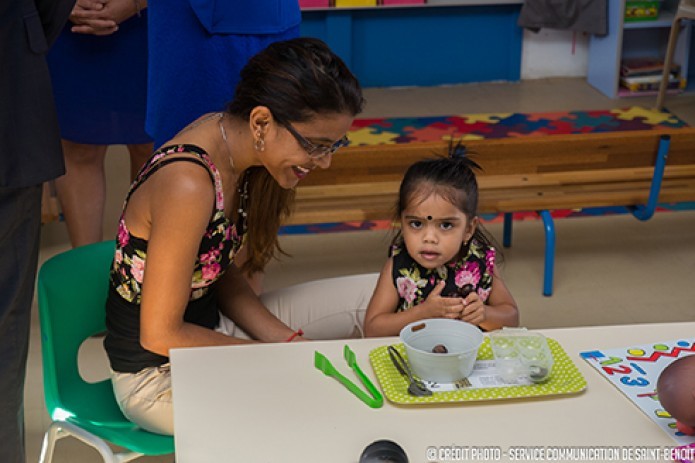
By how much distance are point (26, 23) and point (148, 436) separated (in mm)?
808

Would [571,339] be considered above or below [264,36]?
below

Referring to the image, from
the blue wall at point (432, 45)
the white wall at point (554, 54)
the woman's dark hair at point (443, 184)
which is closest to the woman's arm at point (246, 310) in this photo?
the woman's dark hair at point (443, 184)

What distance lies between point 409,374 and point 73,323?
0.77 metres

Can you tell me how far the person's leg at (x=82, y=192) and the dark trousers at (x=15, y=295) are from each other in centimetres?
108

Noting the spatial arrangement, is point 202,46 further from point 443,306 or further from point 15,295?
point 443,306

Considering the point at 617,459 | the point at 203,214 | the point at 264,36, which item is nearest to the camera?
the point at 617,459

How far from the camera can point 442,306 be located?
1.94m

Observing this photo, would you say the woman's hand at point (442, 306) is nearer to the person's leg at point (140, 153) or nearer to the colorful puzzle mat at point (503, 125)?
the person's leg at point (140, 153)

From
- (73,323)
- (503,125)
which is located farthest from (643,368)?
(503,125)

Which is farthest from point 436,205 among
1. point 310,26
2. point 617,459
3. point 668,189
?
point 310,26

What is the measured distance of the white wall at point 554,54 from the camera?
6.09 m

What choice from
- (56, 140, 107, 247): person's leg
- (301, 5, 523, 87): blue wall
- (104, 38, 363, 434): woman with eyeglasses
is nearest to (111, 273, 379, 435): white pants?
(104, 38, 363, 434): woman with eyeglasses

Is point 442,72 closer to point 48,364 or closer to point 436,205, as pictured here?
point 436,205

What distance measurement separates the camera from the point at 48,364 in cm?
186
